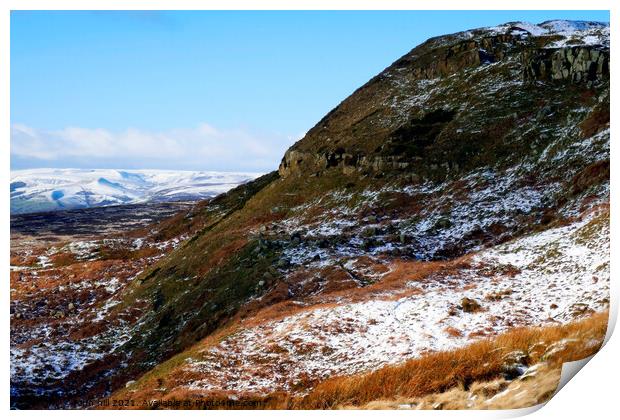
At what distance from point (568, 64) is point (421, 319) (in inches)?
1461

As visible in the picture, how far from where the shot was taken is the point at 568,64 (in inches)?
1796

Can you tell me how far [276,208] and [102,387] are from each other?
27.0 metres

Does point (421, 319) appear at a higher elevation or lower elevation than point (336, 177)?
lower

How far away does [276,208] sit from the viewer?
48656 mm

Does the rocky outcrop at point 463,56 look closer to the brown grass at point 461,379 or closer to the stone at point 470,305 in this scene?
the stone at point 470,305

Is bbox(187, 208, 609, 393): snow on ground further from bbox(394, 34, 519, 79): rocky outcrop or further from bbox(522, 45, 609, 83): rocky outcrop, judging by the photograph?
bbox(394, 34, 519, 79): rocky outcrop

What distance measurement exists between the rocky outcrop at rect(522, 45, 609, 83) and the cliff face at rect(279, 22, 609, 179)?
0.09 m

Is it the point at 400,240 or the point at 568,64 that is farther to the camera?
the point at 568,64

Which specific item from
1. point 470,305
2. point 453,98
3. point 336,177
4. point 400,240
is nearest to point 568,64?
point 453,98

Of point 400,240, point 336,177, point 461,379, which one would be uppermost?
point 336,177

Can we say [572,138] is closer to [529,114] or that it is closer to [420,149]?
[529,114]

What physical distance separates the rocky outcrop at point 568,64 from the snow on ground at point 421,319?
2571 cm

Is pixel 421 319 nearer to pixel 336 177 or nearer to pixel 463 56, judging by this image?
pixel 336 177

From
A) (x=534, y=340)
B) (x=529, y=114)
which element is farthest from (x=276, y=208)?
(x=534, y=340)
